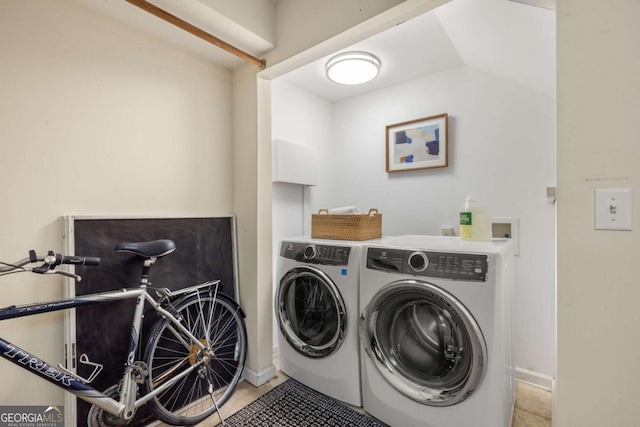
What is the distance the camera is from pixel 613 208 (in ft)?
2.63

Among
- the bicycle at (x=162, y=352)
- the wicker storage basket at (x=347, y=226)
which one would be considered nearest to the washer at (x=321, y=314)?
the wicker storage basket at (x=347, y=226)

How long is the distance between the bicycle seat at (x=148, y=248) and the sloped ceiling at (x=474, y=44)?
65.0 inches

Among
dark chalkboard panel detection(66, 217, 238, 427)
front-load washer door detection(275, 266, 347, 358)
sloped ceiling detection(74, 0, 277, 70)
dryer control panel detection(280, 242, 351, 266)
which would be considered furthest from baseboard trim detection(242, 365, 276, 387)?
sloped ceiling detection(74, 0, 277, 70)

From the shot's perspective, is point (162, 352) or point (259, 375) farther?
point (259, 375)

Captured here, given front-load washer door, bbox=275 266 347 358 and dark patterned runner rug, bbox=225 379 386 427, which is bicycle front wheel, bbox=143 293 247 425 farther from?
front-load washer door, bbox=275 266 347 358

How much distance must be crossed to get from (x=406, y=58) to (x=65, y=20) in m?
1.99

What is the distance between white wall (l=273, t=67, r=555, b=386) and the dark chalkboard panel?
79cm

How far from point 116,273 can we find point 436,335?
1.63 metres

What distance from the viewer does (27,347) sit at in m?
1.24

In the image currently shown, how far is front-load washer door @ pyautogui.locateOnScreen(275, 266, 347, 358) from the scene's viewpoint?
1.67 meters

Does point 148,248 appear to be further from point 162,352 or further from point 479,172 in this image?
point 479,172

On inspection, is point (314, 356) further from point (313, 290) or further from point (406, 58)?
point (406, 58)
